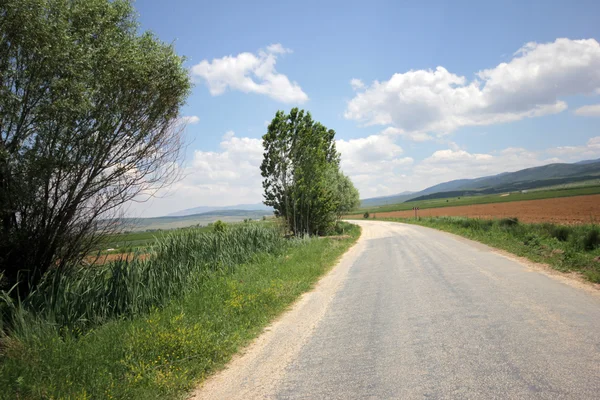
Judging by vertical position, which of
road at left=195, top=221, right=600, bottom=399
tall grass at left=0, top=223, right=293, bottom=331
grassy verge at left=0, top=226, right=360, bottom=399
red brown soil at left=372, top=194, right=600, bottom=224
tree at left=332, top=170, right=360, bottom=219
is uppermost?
tree at left=332, top=170, right=360, bottom=219

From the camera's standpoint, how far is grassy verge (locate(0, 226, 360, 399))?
377 cm

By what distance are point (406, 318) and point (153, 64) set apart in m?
7.10

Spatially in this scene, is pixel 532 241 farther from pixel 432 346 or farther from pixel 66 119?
pixel 66 119

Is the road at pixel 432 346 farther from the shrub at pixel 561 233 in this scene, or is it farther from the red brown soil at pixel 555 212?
the red brown soil at pixel 555 212

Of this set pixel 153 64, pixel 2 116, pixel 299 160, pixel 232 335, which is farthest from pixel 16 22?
pixel 299 160

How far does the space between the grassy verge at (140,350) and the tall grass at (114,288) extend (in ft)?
0.75

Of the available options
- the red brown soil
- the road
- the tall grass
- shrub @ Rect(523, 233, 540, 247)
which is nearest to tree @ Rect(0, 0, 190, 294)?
the tall grass

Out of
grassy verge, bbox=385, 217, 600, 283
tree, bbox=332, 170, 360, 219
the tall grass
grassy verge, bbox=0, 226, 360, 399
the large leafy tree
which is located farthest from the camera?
tree, bbox=332, 170, 360, 219

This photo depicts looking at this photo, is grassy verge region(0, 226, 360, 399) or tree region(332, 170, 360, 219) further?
tree region(332, 170, 360, 219)

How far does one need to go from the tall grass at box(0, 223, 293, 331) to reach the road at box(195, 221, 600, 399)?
2.70 m

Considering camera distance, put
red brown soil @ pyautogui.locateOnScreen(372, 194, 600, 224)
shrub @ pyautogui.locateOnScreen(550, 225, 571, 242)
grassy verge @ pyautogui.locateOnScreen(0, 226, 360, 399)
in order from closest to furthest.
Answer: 1. grassy verge @ pyautogui.locateOnScreen(0, 226, 360, 399)
2. shrub @ pyautogui.locateOnScreen(550, 225, 571, 242)
3. red brown soil @ pyautogui.locateOnScreen(372, 194, 600, 224)

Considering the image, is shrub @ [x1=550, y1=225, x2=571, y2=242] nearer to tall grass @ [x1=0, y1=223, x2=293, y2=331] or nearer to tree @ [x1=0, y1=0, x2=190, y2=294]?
tall grass @ [x1=0, y1=223, x2=293, y2=331]

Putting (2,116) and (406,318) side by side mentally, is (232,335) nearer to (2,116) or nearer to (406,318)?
(406,318)

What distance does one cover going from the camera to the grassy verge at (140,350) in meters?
3.77
